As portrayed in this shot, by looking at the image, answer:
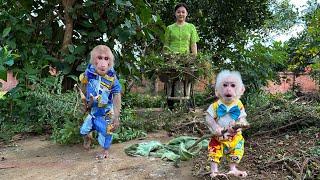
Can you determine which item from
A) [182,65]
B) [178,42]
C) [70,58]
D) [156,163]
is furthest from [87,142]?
[178,42]

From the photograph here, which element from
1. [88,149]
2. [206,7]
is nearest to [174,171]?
[88,149]

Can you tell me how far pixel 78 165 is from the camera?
4.30 meters

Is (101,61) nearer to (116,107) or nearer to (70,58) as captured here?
(116,107)

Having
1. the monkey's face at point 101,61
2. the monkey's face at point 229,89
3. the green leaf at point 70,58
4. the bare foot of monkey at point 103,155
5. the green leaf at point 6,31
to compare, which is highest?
the green leaf at point 6,31

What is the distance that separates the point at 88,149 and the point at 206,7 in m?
7.35

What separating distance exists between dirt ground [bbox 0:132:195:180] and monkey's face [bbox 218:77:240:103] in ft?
2.31

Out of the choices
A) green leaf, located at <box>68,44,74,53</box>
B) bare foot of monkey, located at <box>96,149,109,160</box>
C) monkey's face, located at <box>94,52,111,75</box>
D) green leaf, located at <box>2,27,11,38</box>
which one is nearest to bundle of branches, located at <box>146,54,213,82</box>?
green leaf, located at <box>68,44,74,53</box>

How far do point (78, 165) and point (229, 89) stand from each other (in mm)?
1617

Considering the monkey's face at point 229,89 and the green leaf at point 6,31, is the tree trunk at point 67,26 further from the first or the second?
the monkey's face at point 229,89

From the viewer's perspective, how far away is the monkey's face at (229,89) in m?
3.59

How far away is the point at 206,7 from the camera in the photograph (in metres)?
11.6

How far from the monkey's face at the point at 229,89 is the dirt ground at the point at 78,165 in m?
0.70

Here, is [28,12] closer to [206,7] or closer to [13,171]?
[13,171]

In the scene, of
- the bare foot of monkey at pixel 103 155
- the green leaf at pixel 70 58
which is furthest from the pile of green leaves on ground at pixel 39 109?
the bare foot of monkey at pixel 103 155
